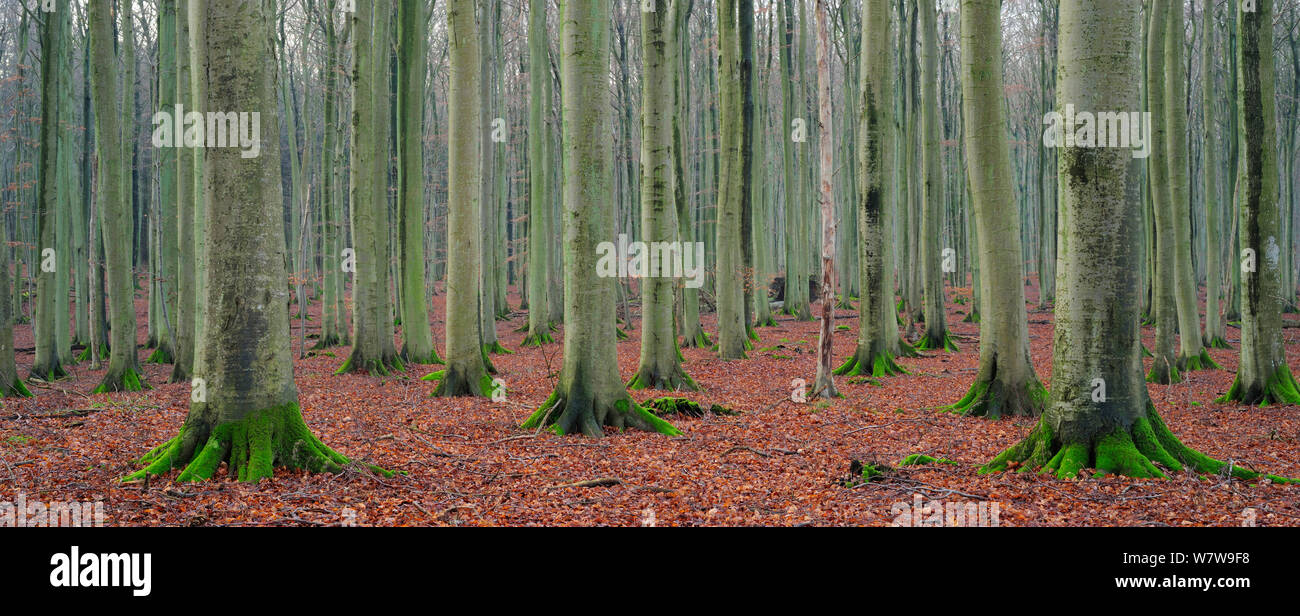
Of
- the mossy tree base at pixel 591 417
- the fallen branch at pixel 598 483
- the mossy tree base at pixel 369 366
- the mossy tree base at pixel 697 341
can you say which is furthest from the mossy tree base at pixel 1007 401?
the mossy tree base at pixel 369 366

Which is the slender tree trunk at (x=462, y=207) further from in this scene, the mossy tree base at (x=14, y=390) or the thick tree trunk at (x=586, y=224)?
the mossy tree base at (x=14, y=390)

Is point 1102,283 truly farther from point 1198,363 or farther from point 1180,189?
point 1198,363

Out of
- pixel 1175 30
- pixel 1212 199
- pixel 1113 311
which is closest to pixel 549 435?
pixel 1113 311

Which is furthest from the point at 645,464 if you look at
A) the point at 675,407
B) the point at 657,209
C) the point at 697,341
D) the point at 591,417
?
the point at 697,341

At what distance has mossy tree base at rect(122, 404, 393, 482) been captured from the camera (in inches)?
222

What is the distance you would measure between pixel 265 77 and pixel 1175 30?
12634 mm

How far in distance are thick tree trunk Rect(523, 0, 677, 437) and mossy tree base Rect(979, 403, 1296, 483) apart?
3.55 meters

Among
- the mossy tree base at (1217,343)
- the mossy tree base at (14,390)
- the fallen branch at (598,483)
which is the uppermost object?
the mossy tree base at (14,390)

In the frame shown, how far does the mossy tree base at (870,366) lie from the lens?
41.0 ft

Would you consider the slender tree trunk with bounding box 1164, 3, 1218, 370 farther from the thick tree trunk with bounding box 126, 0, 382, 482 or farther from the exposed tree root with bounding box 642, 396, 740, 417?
the thick tree trunk with bounding box 126, 0, 382, 482

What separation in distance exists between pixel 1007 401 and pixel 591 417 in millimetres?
4773

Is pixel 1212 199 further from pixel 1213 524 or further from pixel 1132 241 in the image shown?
pixel 1213 524

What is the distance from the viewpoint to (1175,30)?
11922 mm

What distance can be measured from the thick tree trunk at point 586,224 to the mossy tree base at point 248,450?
2592 millimetres
